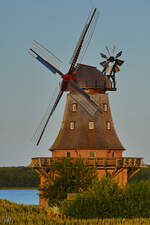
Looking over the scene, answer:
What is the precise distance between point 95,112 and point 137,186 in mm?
21479

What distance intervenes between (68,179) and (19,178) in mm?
78501

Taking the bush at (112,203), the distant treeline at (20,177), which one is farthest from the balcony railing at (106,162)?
the distant treeline at (20,177)

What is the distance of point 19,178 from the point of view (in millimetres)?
126875

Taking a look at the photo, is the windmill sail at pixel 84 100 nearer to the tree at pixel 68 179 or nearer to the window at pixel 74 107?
the window at pixel 74 107

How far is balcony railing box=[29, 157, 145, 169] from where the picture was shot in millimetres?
53000

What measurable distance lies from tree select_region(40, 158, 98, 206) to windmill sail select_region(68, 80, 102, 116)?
4415 millimetres

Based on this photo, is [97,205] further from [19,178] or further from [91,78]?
[19,178]

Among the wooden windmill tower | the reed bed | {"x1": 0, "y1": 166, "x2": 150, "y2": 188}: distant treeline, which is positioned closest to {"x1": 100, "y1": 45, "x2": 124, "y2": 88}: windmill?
the wooden windmill tower

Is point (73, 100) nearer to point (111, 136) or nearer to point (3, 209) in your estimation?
point (111, 136)

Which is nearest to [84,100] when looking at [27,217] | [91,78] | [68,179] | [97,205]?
[91,78]

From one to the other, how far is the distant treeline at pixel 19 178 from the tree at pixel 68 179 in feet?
237

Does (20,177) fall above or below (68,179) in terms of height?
above

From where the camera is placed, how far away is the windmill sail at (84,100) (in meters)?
52.2

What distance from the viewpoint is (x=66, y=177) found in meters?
49.9
